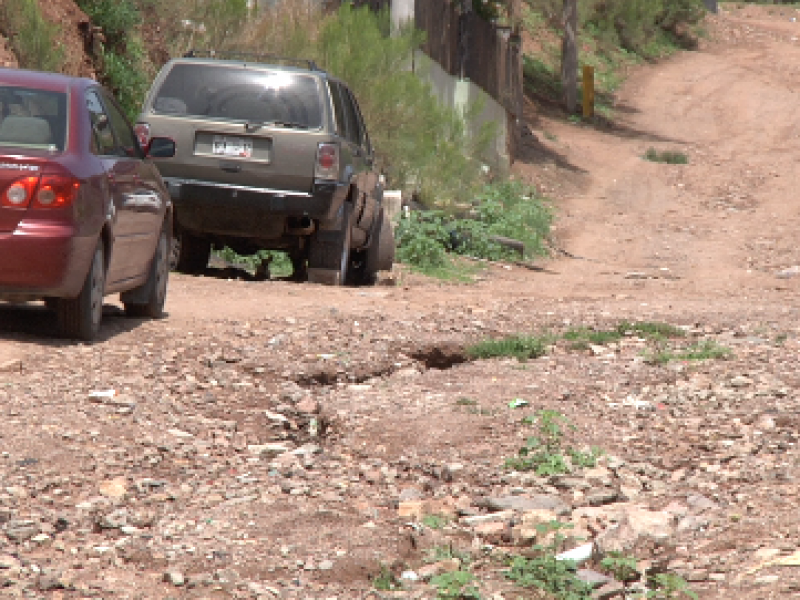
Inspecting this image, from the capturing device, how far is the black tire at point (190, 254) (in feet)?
43.1

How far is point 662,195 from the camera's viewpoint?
2962cm

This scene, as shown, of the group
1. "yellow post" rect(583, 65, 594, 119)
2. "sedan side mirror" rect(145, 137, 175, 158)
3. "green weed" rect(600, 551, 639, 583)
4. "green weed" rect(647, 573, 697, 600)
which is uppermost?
"sedan side mirror" rect(145, 137, 175, 158)

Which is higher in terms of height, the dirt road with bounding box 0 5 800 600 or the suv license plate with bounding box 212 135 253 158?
the suv license plate with bounding box 212 135 253 158

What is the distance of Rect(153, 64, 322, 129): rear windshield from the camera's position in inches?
477

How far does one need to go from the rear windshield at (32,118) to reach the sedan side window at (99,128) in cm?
25

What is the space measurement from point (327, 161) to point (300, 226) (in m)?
0.74

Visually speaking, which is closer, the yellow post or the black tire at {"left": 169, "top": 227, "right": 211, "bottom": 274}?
the black tire at {"left": 169, "top": 227, "right": 211, "bottom": 274}

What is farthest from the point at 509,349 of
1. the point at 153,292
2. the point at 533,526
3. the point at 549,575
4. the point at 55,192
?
the point at 549,575

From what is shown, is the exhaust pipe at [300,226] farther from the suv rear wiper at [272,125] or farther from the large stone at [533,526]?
the large stone at [533,526]

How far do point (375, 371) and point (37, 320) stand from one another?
2.18m

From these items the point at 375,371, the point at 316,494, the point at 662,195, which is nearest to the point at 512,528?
the point at 316,494

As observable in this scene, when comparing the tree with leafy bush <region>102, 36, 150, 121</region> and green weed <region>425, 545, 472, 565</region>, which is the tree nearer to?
leafy bush <region>102, 36, 150, 121</region>

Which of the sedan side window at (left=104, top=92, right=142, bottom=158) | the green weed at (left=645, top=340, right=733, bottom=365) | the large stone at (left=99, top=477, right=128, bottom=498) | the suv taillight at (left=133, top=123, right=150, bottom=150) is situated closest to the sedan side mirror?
the sedan side window at (left=104, top=92, right=142, bottom=158)

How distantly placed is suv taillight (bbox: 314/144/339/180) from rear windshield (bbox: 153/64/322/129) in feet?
0.79
